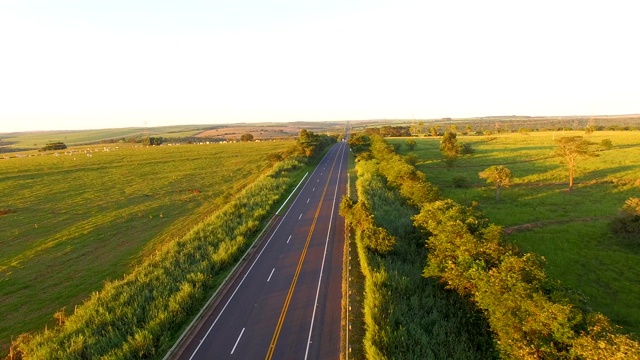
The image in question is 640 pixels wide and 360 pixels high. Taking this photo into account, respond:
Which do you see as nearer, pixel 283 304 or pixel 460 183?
pixel 283 304

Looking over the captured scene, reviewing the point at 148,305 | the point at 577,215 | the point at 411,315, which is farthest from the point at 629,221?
the point at 148,305

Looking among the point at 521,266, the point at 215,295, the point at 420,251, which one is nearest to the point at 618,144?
the point at 420,251

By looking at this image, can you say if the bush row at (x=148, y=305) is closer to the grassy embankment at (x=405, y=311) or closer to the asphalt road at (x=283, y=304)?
the asphalt road at (x=283, y=304)

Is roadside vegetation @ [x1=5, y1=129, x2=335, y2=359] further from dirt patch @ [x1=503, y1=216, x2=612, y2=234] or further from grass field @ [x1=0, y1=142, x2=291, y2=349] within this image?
dirt patch @ [x1=503, y1=216, x2=612, y2=234]

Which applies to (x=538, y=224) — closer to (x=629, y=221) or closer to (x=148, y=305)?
(x=629, y=221)

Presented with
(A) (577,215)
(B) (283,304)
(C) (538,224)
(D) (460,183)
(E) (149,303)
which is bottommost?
(B) (283,304)
